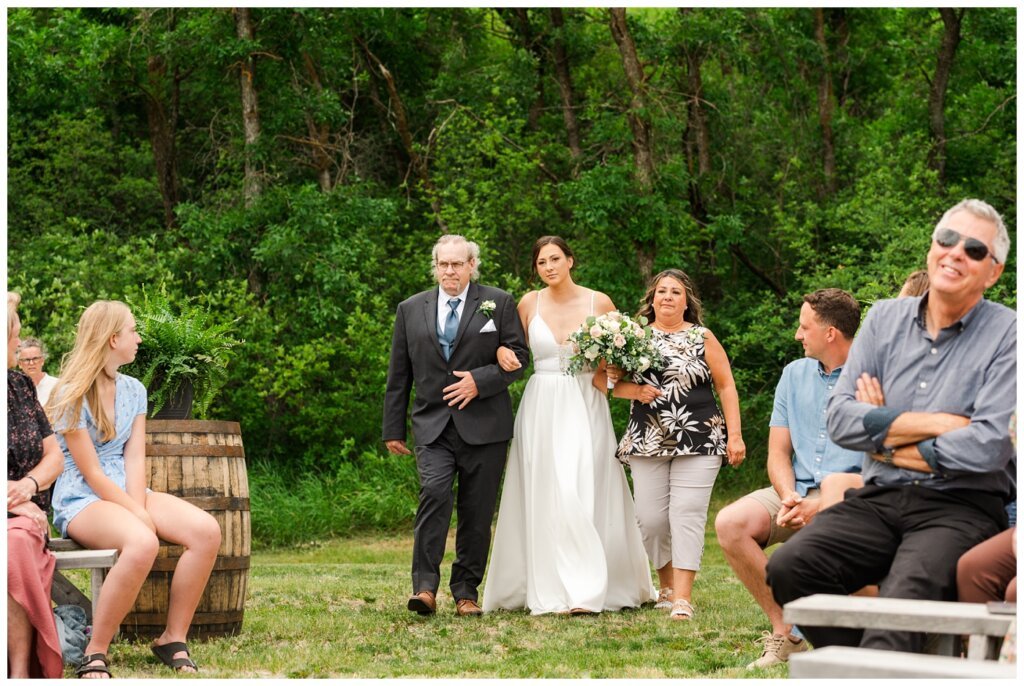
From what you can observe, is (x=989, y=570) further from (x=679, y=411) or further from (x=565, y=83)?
(x=565, y=83)

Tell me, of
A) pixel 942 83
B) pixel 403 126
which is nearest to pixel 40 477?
pixel 403 126

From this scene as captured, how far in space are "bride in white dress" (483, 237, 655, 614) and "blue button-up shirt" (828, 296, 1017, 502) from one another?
10.3 ft

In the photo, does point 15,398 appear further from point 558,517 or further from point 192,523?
point 558,517

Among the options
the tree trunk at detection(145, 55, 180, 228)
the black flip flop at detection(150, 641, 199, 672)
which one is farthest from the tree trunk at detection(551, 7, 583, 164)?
the black flip flop at detection(150, 641, 199, 672)

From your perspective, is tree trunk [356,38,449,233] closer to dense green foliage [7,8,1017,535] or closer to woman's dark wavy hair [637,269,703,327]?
dense green foliage [7,8,1017,535]

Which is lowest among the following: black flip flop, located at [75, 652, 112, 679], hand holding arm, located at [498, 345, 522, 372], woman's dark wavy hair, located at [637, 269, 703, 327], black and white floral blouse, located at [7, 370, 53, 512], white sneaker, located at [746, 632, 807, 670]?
black flip flop, located at [75, 652, 112, 679]

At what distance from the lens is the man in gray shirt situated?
4.03 m

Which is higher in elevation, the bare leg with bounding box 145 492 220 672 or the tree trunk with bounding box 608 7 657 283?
the tree trunk with bounding box 608 7 657 283

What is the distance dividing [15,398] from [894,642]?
3542 mm

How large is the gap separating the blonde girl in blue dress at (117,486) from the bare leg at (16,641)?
0.47 metres

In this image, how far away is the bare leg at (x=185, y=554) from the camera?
563cm

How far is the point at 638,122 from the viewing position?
17141 mm

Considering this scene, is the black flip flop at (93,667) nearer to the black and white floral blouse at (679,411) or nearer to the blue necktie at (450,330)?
the blue necktie at (450,330)

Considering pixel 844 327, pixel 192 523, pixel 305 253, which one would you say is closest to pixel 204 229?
pixel 305 253
